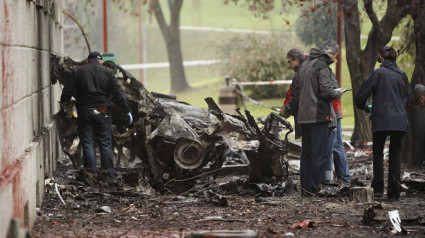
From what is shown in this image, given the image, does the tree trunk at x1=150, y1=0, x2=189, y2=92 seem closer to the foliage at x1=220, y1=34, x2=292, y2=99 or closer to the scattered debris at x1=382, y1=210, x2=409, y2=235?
the foliage at x1=220, y1=34, x2=292, y2=99

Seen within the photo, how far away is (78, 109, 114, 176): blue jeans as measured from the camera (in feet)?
42.8

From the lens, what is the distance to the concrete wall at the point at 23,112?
718cm

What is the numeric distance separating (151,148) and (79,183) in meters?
1.29

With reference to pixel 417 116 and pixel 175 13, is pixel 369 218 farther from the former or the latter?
pixel 175 13

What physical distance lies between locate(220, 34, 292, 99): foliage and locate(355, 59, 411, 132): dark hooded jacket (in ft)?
73.0

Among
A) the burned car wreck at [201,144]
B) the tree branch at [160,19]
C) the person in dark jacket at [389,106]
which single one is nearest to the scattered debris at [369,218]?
Result: the person in dark jacket at [389,106]

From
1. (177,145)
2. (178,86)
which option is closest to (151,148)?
(177,145)

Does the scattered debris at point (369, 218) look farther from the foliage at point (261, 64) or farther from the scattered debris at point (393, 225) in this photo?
the foliage at point (261, 64)

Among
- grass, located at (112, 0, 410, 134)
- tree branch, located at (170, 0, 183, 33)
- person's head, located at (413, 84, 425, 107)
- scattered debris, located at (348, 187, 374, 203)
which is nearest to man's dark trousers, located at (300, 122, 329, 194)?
scattered debris, located at (348, 187, 374, 203)

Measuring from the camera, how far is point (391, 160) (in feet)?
35.6

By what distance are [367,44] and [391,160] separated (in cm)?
640

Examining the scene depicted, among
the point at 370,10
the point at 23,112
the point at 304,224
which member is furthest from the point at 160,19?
the point at 304,224

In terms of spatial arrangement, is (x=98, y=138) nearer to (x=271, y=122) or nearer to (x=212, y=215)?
(x=271, y=122)

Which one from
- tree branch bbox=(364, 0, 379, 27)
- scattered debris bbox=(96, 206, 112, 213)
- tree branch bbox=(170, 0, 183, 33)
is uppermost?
tree branch bbox=(170, 0, 183, 33)
